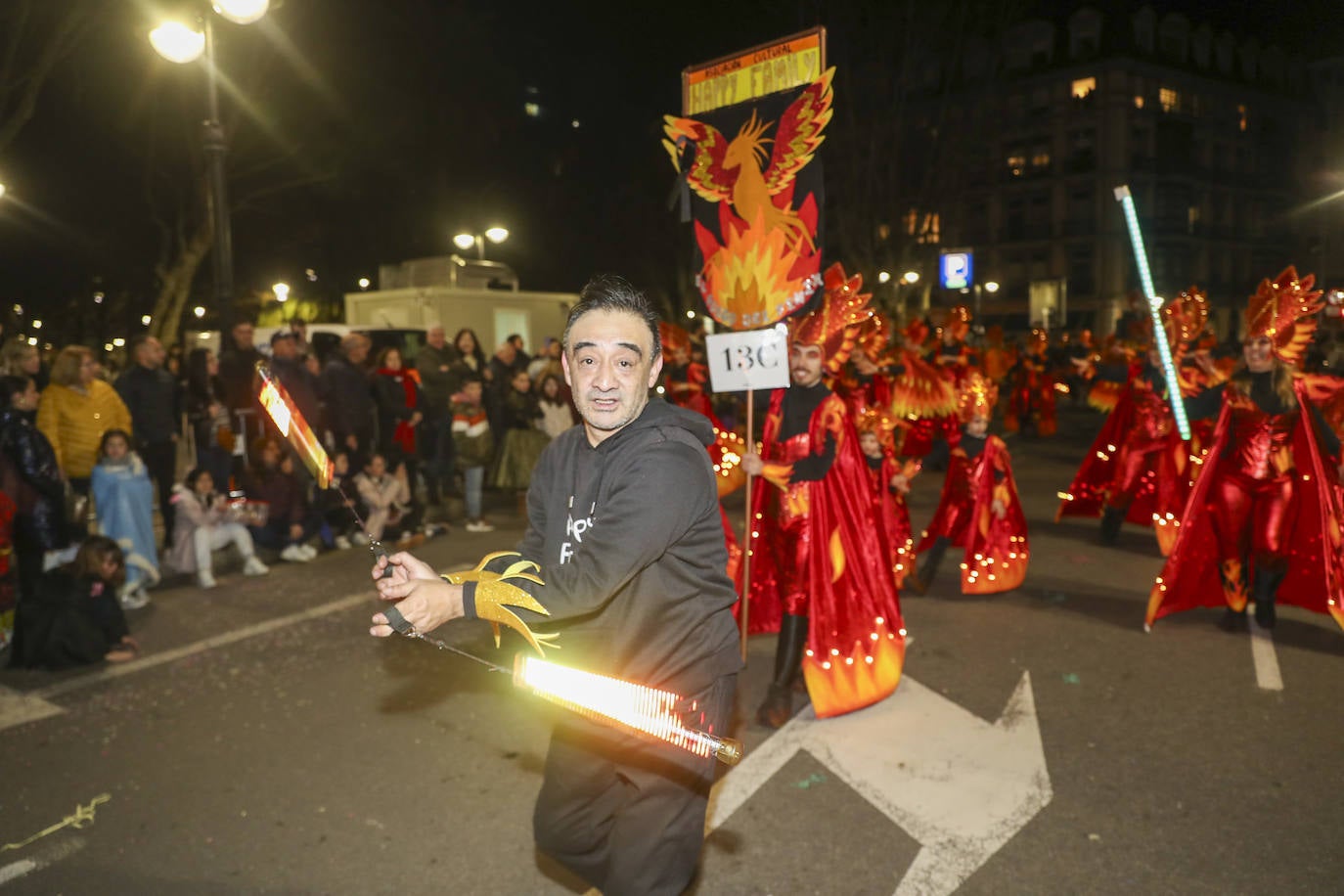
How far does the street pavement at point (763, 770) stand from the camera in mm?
3426

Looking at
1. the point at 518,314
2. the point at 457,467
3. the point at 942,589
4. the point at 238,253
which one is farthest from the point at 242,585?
the point at 238,253

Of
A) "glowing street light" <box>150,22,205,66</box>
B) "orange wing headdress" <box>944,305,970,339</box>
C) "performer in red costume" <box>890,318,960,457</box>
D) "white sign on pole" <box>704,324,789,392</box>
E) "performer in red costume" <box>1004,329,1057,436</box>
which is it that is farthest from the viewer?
"performer in red costume" <box>1004,329,1057,436</box>

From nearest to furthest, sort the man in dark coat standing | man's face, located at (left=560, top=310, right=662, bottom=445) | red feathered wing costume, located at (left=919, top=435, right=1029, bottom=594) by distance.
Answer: man's face, located at (left=560, top=310, right=662, bottom=445) < red feathered wing costume, located at (left=919, top=435, right=1029, bottom=594) < the man in dark coat standing

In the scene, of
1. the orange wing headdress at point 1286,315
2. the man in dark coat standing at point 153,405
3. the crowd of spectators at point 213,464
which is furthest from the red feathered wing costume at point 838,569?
the man in dark coat standing at point 153,405

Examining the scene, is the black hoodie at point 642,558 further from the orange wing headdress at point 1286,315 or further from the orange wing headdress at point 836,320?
the orange wing headdress at point 1286,315

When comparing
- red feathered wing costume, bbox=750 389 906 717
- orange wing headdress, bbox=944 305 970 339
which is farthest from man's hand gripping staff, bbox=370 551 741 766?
orange wing headdress, bbox=944 305 970 339

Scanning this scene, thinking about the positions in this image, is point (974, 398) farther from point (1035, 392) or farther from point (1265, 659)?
point (1035, 392)

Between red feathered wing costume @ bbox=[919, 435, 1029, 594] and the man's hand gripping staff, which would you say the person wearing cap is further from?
the man's hand gripping staff

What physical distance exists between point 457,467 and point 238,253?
1740 cm

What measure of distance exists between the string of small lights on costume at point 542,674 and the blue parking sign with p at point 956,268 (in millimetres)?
21224

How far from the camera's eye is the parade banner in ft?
15.3

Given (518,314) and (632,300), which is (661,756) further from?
(518,314)

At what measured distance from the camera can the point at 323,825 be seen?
3.75 m

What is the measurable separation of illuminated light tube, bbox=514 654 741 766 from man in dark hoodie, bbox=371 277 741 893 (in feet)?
0.45
